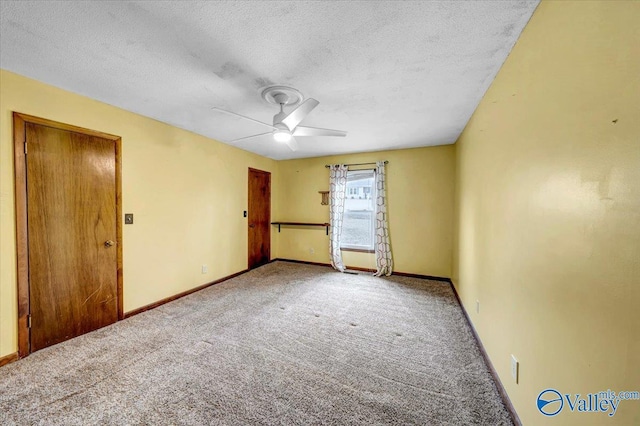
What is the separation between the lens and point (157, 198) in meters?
3.01

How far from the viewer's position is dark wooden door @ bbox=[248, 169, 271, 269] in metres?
4.74

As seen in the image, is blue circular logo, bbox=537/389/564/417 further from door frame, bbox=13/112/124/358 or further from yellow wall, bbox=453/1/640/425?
door frame, bbox=13/112/124/358

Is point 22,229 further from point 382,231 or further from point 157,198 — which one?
point 382,231

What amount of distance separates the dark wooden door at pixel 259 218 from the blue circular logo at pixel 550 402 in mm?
4334

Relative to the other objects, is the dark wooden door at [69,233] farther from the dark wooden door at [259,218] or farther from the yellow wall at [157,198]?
the dark wooden door at [259,218]

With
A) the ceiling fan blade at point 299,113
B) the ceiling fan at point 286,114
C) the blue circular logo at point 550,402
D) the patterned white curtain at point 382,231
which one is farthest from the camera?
the patterned white curtain at point 382,231

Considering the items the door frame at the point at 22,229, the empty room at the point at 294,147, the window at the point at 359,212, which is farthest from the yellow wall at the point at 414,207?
the door frame at the point at 22,229

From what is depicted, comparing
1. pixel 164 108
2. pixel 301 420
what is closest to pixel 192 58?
pixel 164 108

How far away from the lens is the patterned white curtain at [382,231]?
A: 437 cm

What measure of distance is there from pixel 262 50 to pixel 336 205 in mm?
3349

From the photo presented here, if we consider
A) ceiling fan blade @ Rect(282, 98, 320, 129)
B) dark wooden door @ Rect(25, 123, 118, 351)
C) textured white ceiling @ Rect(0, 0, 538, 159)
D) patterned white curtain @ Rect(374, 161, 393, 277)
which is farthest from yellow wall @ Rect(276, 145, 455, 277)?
dark wooden door @ Rect(25, 123, 118, 351)

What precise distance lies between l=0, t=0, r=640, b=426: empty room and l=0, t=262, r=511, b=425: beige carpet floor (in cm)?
2

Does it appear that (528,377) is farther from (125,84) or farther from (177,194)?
(177,194)

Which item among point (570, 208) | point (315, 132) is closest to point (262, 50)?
point (315, 132)
